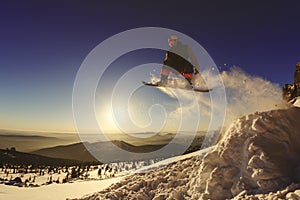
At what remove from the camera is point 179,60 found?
12.1 metres

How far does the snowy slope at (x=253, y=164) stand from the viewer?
5.93 metres

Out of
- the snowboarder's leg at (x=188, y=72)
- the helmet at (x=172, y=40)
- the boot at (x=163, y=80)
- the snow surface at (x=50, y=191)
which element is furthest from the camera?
the boot at (x=163, y=80)

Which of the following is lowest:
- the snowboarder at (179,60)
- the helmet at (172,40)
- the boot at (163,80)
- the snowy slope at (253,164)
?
the snowy slope at (253,164)

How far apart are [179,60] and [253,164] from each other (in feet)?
23.4

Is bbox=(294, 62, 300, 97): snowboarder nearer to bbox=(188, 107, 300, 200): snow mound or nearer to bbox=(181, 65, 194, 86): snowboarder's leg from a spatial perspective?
Answer: bbox=(181, 65, 194, 86): snowboarder's leg

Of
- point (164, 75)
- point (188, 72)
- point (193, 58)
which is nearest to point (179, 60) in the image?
point (193, 58)

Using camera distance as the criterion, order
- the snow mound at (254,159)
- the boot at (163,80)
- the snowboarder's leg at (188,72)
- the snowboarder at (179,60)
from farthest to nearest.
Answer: the boot at (163,80) → the snowboarder's leg at (188,72) → the snowboarder at (179,60) → the snow mound at (254,159)

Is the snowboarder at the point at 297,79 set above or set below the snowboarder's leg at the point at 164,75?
above

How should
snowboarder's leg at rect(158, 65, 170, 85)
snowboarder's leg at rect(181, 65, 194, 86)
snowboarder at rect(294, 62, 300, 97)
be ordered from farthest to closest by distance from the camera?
snowboarder at rect(294, 62, 300, 97), snowboarder's leg at rect(158, 65, 170, 85), snowboarder's leg at rect(181, 65, 194, 86)

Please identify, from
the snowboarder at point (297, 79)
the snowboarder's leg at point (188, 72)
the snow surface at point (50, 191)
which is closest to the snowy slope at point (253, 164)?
the snowboarder's leg at point (188, 72)

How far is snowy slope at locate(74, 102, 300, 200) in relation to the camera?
593 cm

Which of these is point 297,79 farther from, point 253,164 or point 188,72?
point 253,164

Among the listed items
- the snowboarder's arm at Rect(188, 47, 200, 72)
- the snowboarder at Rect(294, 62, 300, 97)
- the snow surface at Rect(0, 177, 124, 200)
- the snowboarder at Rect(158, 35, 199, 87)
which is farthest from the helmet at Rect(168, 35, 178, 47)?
the snowboarder at Rect(294, 62, 300, 97)

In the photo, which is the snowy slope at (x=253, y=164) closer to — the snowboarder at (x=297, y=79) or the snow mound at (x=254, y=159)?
the snow mound at (x=254, y=159)
